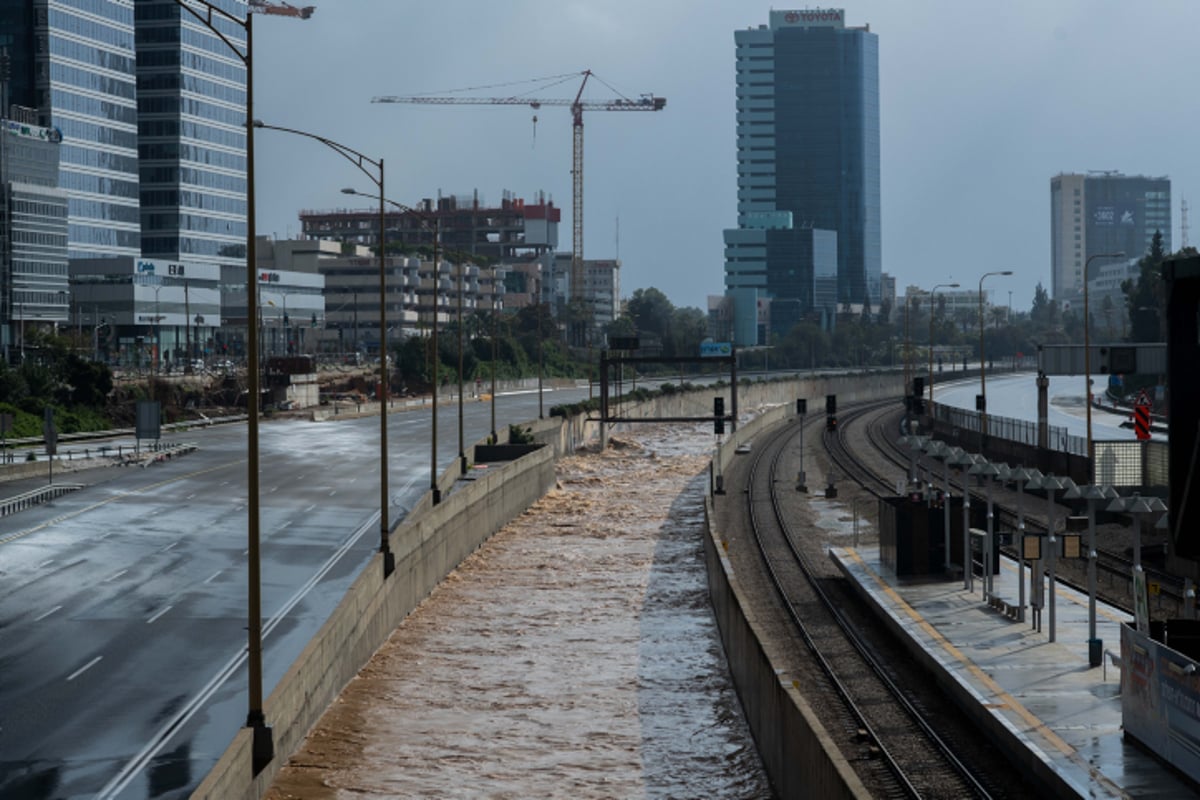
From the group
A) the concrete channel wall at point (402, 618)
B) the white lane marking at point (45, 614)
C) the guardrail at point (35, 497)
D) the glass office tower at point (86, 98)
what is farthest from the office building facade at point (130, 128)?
the white lane marking at point (45, 614)

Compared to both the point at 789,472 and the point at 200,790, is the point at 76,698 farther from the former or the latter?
the point at 789,472

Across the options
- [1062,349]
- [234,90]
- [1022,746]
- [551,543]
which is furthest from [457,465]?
[234,90]

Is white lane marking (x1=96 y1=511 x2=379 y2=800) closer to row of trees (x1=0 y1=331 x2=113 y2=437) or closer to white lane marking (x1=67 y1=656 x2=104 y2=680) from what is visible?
white lane marking (x1=67 y1=656 x2=104 y2=680)

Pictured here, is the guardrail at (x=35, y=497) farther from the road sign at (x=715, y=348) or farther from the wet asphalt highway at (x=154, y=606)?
the road sign at (x=715, y=348)

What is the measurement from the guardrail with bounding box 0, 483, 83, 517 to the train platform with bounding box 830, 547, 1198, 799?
32.9 m

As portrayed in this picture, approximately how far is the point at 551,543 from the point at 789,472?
84.8 ft

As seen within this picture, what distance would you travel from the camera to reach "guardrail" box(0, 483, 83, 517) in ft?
182

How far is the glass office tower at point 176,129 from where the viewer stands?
17250cm

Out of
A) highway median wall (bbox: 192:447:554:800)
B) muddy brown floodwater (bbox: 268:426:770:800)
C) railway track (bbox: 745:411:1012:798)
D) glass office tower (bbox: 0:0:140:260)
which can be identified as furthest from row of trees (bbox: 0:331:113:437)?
railway track (bbox: 745:411:1012:798)

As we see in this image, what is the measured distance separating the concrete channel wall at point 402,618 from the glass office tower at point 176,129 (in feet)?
336

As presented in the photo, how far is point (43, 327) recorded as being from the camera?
138875 millimetres

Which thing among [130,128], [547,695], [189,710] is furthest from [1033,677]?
[130,128]

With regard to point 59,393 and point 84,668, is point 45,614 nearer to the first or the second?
point 84,668

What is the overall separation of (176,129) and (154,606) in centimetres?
14462
